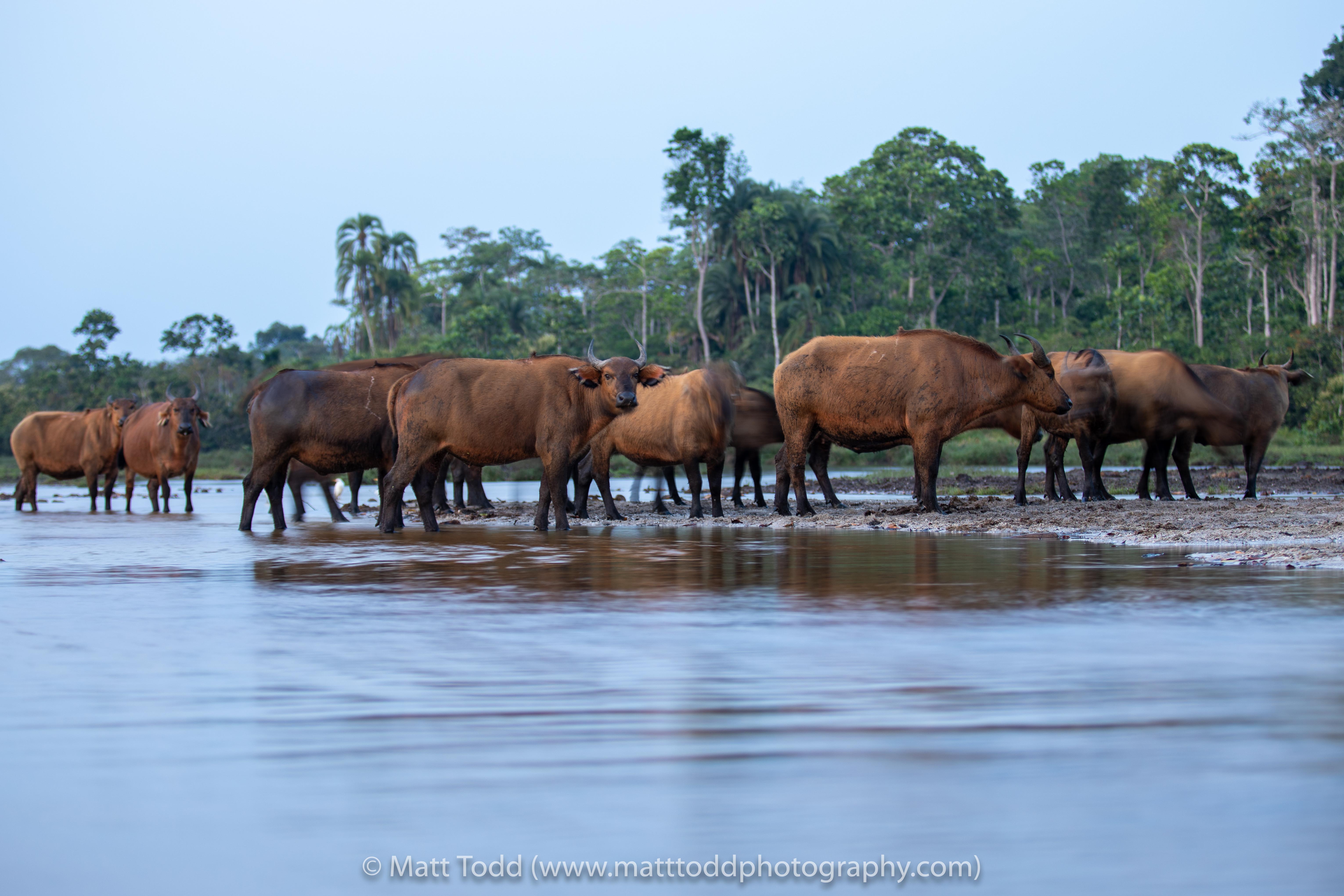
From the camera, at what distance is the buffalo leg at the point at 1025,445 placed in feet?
48.7

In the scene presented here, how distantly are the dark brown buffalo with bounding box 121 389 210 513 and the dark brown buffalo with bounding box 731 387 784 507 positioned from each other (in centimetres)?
811

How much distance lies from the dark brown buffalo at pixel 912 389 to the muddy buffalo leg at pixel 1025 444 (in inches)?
45.7

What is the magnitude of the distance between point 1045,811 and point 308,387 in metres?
11.4

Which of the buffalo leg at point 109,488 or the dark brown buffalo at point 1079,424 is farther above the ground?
the dark brown buffalo at point 1079,424

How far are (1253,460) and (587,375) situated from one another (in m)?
8.82

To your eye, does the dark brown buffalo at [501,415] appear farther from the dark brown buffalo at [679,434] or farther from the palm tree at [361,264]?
the palm tree at [361,264]

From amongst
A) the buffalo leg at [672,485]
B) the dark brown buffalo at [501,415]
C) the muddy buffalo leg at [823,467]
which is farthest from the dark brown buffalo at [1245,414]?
the dark brown buffalo at [501,415]

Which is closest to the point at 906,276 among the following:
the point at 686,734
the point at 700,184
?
the point at 700,184

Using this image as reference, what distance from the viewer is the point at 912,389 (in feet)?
44.4

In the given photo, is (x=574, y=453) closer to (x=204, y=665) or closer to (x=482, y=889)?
(x=204, y=665)

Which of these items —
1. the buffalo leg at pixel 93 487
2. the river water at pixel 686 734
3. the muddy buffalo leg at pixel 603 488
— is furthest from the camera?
the buffalo leg at pixel 93 487

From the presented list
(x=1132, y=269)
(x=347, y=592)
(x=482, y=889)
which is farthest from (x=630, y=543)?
(x=1132, y=269)

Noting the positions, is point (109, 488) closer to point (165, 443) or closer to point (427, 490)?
point (165, 443)

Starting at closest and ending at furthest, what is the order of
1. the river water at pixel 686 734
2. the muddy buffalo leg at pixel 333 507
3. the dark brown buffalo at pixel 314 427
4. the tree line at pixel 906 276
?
the river water at pixel 686 734 → the dark brown buffalo at pixel 314 427 → the muddy buffalo leg at pixel 333 507 → the tree line at pixel 906 276
